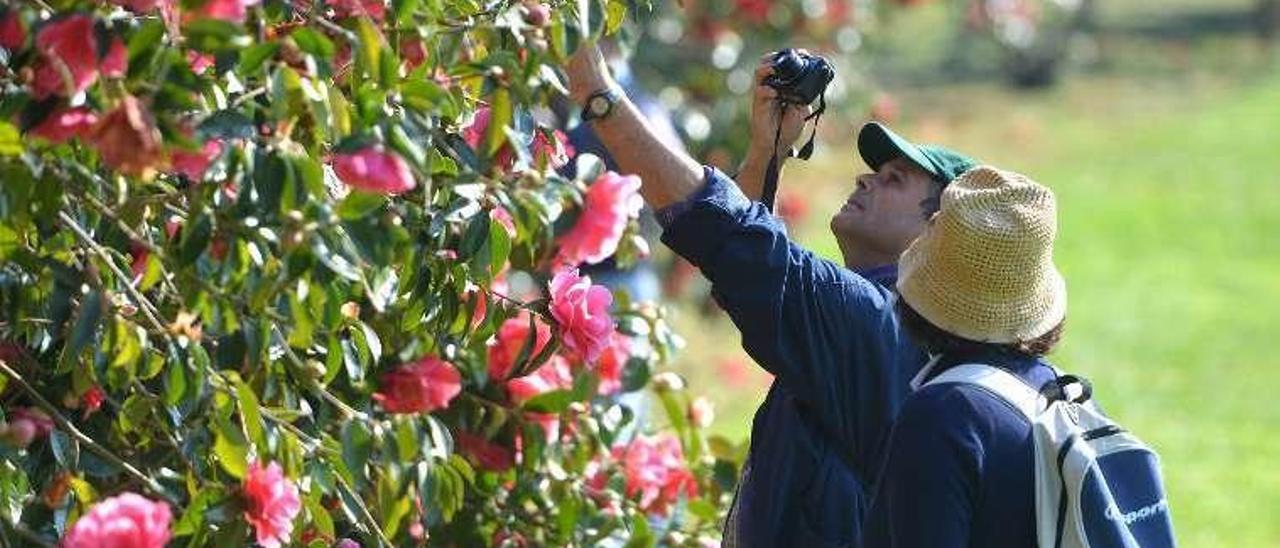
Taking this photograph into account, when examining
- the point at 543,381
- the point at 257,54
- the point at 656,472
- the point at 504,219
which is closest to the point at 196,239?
the point at 257,54

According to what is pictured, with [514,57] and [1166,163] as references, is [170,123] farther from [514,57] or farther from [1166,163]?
[1166,163]

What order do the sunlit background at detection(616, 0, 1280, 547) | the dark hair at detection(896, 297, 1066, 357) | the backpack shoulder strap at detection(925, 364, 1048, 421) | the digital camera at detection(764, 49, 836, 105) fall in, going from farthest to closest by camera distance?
the sunlit background at detection(616, 0, 1280, 547), the digital camera at detection(764, 49, 836, 105), the dark hair at detection(896, 297, 1066, 357), the backpack shoulder strap at detection(925, 364, 1048, 421)

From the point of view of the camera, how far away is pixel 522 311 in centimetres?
351

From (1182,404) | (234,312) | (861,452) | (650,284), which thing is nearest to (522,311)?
(861,452)

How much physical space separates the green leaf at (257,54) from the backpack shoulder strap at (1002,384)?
3.12 feet

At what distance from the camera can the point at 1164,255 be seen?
17547 mm

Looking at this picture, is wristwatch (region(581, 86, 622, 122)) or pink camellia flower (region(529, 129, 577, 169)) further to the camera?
wristwatch (region(581, 86, 622, 122))

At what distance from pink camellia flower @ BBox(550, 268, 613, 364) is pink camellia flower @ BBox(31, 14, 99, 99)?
993 millimetres

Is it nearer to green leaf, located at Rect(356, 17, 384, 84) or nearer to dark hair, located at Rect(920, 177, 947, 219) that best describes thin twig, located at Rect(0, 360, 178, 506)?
green leaf, located at Rect(356, 17, 384, 84)

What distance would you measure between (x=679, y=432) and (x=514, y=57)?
61.3 inches

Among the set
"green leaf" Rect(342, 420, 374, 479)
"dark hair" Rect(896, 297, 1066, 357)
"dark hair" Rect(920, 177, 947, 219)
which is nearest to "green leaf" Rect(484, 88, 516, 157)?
"green leaf" Rect(342, 420, 374, 479)

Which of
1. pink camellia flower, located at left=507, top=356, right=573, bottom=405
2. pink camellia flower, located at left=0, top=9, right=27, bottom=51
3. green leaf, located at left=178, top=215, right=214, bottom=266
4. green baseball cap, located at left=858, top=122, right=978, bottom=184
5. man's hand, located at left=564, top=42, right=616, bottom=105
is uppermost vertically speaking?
pink camellia flower, located at left=0, top=9, right=27, bottom=51

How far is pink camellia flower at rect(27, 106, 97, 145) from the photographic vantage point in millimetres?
2452

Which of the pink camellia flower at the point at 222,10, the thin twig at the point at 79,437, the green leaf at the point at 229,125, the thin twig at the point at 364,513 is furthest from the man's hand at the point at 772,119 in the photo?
the pink camellia flower at the point at 222,10
